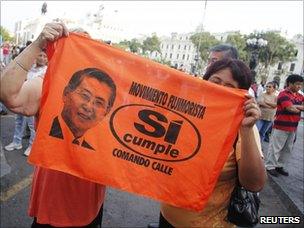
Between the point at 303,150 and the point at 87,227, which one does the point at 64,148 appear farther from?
the point at 303,150

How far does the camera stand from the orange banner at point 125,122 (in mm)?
2191

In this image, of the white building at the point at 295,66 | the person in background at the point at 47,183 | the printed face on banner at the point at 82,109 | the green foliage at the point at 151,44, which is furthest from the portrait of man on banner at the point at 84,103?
the green foliage at the point at 151,44

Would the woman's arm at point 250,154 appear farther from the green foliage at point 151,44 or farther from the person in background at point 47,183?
the green foliage at point 151,44

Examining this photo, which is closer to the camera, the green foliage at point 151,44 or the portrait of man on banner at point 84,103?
the portrait of man on banner at point 84,103

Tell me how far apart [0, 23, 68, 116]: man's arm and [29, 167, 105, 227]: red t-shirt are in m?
0.45

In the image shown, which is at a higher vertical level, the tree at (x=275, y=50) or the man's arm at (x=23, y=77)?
the tree at (x=275, y=50)

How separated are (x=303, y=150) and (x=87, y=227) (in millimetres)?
10351

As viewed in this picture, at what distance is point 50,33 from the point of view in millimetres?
2129

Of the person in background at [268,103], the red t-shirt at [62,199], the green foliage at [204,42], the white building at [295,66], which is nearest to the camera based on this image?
the red t-shirt at [62,199]

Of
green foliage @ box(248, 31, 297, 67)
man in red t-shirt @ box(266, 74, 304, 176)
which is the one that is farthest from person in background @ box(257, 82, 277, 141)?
green foliage @ box(248, 31, 297, 67)

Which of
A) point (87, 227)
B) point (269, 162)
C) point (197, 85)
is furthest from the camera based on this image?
point (269, 162)

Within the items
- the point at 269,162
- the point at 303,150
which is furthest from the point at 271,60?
the point at 269,162

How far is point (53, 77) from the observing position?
7.25 ft

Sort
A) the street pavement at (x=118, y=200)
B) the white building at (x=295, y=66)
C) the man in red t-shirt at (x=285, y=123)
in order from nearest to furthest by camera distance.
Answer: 1. the street pavement at (x=118, y=200)
2. the man in red t-shirt at (x=285, y=123)
3. the white building at (x=295, y=66)
